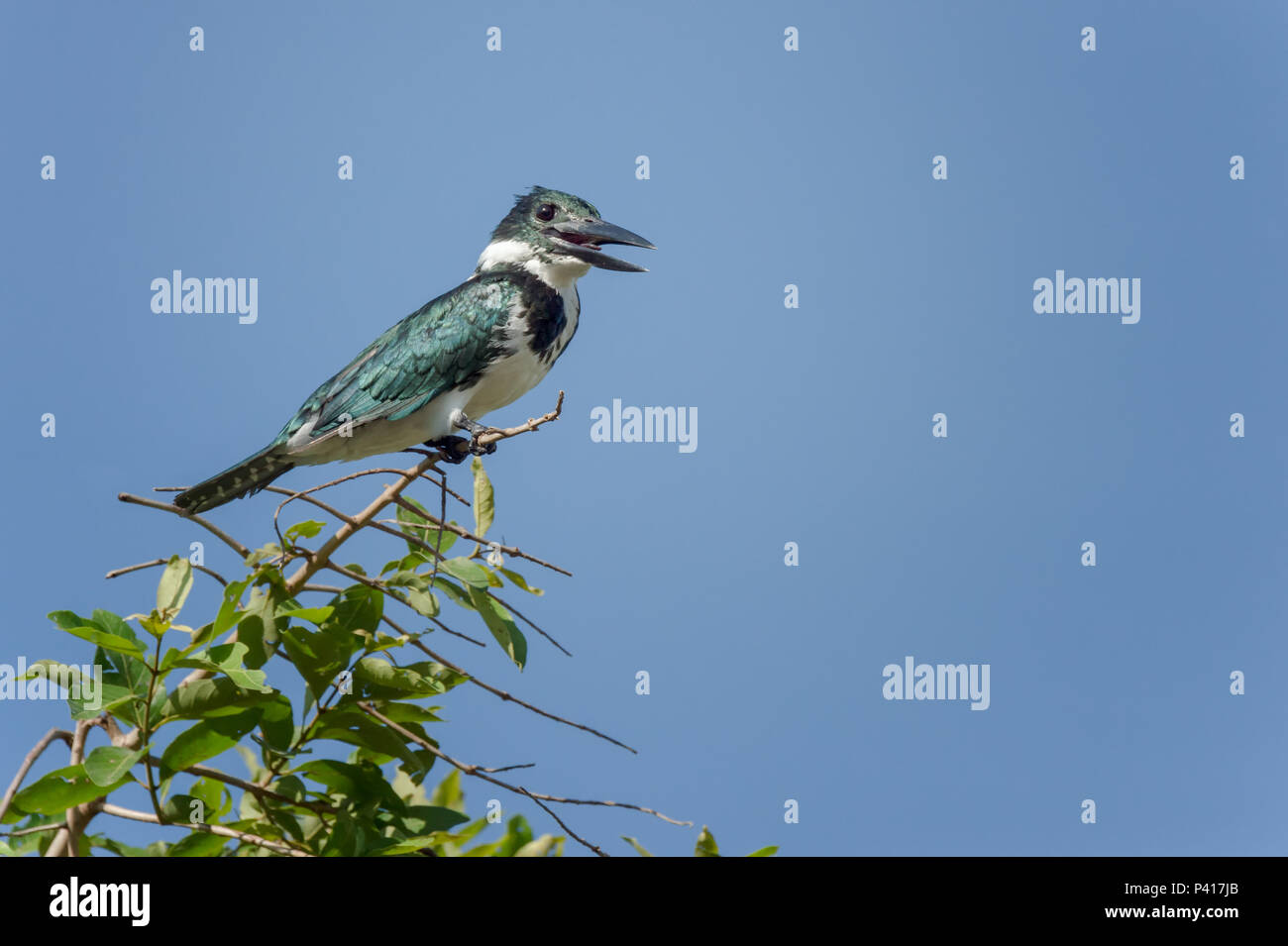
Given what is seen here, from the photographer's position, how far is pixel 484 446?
4.59 metres

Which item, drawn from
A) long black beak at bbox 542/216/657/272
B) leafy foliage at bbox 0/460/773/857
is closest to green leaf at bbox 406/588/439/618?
leafy foliage at bbox 0/460/773/857

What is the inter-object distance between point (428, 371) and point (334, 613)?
1.47m

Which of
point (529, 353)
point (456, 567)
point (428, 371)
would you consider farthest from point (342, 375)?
point (456, 567)

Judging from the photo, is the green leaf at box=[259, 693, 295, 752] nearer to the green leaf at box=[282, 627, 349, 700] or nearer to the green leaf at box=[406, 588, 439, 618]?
the green leaf at box=[282, 627, 349, 700]

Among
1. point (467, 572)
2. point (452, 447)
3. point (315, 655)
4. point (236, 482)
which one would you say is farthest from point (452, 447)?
point (315, 655)

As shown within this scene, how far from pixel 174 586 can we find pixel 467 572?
2.59ft

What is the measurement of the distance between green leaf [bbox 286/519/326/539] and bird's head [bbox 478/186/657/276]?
1.97 meters

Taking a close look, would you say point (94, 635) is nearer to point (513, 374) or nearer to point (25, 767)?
point (25, 767)

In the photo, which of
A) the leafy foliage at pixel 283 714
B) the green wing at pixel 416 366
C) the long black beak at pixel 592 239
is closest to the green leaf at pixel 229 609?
the leafy foliage at pixel 283 714

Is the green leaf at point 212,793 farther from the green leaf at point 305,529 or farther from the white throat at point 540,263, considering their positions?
the white throat at point 540,263

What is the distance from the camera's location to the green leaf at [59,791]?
3066mm

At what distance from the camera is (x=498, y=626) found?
12.3 ft

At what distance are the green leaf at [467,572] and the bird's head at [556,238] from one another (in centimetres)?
179

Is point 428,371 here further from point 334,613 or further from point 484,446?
point 334,613
